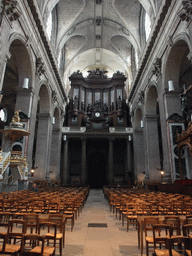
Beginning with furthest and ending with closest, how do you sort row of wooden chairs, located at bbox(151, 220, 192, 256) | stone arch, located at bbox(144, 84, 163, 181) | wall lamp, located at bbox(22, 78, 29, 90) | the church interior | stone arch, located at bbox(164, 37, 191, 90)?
stone arch, located at bbox(144, 84, 163, 181)
wall lamp, located at bbox(22, 78, 29, 90)
stone arch, located at bbox(164, 37, 191, 90)
the church interior
row of wooden chairs, located at bbox(151, 220, 192, 256)

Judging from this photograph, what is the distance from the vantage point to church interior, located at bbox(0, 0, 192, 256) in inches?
397

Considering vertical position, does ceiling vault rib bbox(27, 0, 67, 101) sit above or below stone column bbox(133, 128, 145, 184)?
above

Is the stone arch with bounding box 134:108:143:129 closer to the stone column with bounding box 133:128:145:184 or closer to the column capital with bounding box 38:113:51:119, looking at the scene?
the stone column with bounding box 133:128:145:184

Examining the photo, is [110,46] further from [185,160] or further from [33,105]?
[185,160]

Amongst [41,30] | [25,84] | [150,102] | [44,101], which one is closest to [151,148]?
[150,102]

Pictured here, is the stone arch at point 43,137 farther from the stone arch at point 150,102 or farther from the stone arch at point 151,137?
the stone arch at point 150,102

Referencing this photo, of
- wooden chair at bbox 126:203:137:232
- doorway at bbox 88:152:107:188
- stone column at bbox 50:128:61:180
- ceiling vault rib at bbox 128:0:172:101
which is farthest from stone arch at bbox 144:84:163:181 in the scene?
doorway at bbox 88:152:107:188

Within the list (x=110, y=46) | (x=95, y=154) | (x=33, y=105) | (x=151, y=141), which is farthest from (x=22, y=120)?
(x=110, y=46)

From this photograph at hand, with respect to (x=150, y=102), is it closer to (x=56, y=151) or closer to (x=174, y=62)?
(x=174, y=62)

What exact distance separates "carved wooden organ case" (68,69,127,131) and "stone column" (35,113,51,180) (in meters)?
9.65

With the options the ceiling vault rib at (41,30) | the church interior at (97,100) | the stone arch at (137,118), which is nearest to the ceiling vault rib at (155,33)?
the church interior at (97,100)

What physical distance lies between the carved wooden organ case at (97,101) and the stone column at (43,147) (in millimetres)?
9646

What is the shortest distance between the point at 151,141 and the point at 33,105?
10.4 m

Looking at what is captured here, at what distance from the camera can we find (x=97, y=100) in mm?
30672
